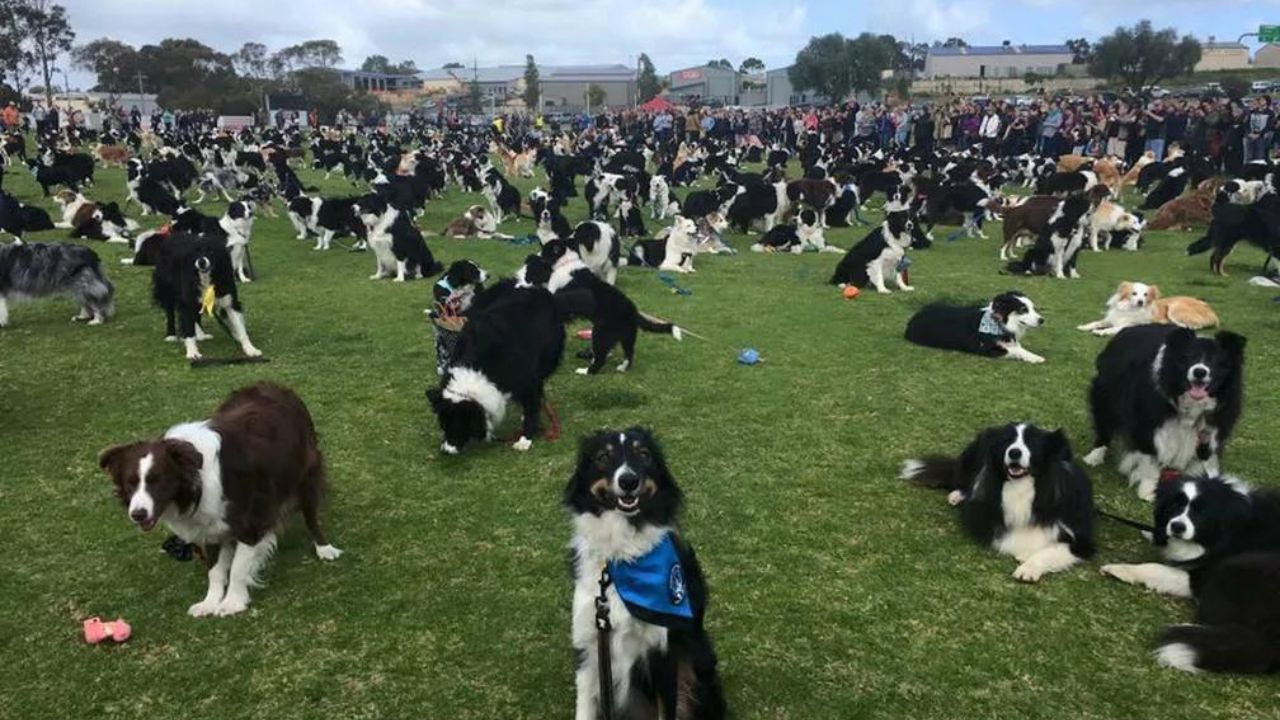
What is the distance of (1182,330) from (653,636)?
397 cm

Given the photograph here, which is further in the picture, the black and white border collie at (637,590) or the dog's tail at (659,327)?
the dog's tail at (659,327)

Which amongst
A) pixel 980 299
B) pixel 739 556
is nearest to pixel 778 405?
pixel 739 556

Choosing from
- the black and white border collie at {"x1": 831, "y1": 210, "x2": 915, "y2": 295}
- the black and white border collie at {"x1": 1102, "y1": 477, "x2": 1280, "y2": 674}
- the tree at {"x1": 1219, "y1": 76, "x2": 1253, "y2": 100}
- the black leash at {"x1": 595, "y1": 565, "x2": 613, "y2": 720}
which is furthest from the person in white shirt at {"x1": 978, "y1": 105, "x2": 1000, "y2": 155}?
the black leash at {"x1": 595, "y1": 565, "x2": 613, "y2": 720}

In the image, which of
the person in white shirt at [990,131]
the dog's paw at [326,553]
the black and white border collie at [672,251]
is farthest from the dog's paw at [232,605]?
the person in white shirt at [990,131]

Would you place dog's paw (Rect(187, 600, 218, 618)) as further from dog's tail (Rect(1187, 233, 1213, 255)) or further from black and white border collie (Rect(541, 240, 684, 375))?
dog's tail (Rect(1187, 233, 1213, 255))

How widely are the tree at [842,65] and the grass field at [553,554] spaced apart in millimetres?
76425

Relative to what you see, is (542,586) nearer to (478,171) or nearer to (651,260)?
(651,260)

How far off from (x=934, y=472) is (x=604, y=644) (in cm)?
325

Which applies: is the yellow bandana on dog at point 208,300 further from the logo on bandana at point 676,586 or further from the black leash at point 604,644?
the logo on bandana at point 676,586

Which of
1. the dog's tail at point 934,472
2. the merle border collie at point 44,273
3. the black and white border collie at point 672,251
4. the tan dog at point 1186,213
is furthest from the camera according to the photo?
the tan dog at point 1186,213

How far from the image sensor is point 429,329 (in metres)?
9.59

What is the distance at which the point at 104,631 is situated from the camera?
153 inches

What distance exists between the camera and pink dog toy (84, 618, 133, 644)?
386 centimetres

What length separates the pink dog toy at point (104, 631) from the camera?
3.86m
